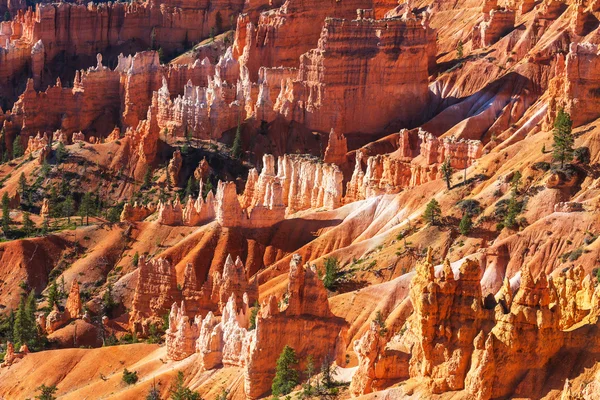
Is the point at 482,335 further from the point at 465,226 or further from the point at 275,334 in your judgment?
the point at 465,226

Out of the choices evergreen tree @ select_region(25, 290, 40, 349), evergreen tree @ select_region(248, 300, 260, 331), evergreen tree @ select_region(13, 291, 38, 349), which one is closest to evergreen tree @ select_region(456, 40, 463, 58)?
evergreen tree @ select_region(25, 290, 40, 349)

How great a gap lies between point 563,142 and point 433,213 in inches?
389

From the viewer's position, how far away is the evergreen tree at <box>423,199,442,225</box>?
4616 inches

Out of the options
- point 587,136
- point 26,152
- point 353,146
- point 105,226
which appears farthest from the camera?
point 26,152

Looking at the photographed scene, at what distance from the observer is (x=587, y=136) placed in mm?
117312

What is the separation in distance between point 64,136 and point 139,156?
14.0 m

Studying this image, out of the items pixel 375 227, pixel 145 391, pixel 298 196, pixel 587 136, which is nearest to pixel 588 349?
pixel 145 391

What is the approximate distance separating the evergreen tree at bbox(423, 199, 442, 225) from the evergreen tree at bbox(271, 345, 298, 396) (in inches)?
1082

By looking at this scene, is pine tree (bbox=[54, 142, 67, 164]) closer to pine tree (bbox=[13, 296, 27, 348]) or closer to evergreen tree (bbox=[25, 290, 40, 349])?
evergreen tree (bbox=[25, 290, 40, 349])

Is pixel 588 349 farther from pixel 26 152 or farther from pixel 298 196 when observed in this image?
pixel 26 152

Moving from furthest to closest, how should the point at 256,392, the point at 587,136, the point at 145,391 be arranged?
the point at 587,136, the point at 145,391, the point at 256,392

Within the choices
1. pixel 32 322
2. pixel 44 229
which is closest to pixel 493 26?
pixel 44 229

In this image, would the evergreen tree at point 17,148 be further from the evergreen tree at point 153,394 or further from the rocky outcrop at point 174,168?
the evergreen tree at point 153,394

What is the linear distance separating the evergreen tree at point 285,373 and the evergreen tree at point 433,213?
27.5 metres
